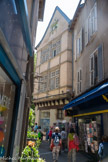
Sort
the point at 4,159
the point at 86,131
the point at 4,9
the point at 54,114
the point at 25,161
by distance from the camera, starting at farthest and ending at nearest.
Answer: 1. the point at 54,114
2. the point at 86,131
3. the point at 25,161
4. the point at 4,159
5. the point at 4,9

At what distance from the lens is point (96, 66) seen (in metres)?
9.10

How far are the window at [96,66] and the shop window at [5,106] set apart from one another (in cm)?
572

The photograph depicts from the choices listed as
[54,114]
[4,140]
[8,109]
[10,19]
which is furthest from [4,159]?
[54,114]

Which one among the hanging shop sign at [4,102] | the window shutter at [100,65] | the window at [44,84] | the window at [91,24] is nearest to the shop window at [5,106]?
the hanging shop sign at [4,102]

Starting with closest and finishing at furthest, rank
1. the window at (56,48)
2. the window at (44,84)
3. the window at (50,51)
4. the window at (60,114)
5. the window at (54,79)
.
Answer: the window at (60,114), the window at (54,79), the window at (56,48), the window at (50,51), the window at (44,84)

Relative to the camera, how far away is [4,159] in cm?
284

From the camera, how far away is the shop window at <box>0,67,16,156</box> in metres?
2.77

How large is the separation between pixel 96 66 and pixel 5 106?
23.8 ft

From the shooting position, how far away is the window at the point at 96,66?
8.02 meters

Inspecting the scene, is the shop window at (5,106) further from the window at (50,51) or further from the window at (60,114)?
the window at (50,51)

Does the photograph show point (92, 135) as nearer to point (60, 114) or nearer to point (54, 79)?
point (60, 114)

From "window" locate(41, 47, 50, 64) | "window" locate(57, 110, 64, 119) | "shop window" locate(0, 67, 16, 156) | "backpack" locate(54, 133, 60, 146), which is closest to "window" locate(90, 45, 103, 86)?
"backpack" locate(54, 133, 60, 146)

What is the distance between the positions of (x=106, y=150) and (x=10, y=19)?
15.5 feet

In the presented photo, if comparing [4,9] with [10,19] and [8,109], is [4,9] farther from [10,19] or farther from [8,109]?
[8,109]
